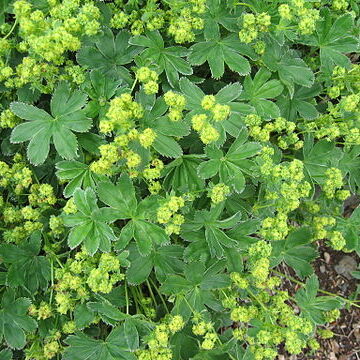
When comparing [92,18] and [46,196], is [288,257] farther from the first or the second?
[92,18]

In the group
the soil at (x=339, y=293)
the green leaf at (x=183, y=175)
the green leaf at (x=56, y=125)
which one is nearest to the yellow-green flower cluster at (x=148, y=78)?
the green leaf at (x=56, y=125)

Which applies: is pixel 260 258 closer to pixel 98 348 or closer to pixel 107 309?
pixel 107 309

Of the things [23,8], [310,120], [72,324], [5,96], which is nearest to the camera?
[23,8]

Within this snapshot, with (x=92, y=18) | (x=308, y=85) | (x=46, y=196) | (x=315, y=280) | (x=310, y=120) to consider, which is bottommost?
(x=315, y=280)

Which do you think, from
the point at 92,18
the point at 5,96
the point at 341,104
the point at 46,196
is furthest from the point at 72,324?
the point at 341,104

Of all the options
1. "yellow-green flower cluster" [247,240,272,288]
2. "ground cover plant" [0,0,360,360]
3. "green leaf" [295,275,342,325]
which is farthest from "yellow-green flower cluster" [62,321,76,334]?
"green leaf" [295,275,342,325]

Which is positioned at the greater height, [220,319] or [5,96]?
[5,96]

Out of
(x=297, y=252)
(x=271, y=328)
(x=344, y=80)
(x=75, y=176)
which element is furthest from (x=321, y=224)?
(x=75, y=176)
